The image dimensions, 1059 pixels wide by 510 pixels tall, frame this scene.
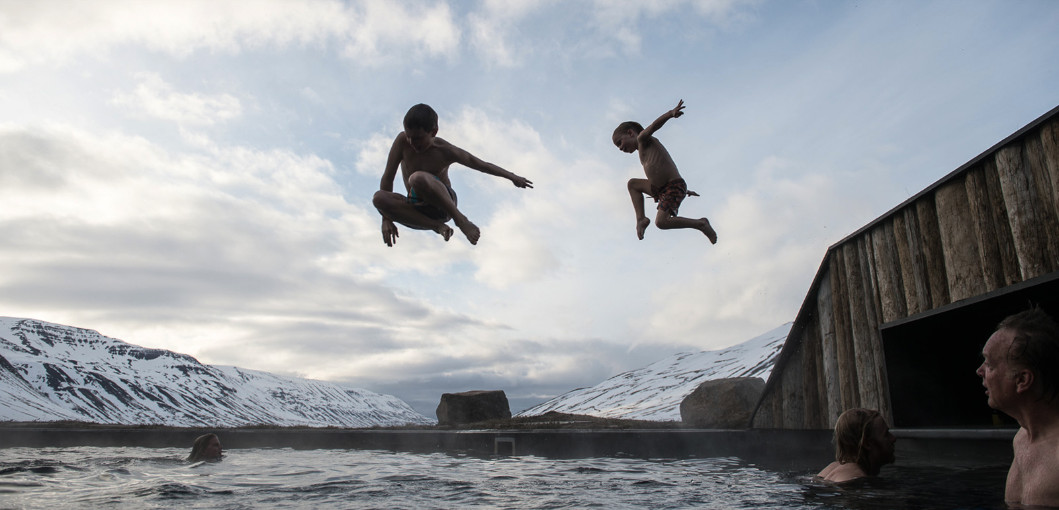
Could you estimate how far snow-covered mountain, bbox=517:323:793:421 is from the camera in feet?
297

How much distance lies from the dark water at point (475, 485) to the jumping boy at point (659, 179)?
2484mm

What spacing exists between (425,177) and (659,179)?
246cm

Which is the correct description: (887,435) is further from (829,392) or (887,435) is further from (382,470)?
(382,470)

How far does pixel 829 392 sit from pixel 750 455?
4.49 feet

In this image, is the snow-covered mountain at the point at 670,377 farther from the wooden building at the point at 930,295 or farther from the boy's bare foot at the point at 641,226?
the boy's bare foot at the point at 641,226

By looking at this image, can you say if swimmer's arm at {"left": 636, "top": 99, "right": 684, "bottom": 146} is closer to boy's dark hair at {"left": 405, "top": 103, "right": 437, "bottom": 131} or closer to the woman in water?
boy's dark hair at {"left": 405, "top": 103, "right": 437, "bottom": 131}

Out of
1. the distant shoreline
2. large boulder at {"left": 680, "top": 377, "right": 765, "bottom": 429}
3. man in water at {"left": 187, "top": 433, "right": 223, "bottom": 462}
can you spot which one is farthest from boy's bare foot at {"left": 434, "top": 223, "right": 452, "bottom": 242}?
large boulder at {"left": 680, "top": 377, "right": 765, "bottom": 429}

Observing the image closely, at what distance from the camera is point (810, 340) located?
320 inches

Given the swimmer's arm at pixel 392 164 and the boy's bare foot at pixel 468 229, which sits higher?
the swimmer's arm at pixel 392 164

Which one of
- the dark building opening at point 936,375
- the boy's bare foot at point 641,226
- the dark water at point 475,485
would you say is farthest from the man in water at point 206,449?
the dark building opening at point 936,375

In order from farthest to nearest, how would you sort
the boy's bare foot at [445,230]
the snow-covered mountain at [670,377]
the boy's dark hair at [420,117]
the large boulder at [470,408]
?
the snow-covered mountain at [670,377]
the large boulder at [470,408]
the boy's bare foot at [445,230]
the boy's dark hair at [420,117]

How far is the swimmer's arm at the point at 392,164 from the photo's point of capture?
19.2 ft

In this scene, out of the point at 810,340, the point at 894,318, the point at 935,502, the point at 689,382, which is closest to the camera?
the point at 935,502

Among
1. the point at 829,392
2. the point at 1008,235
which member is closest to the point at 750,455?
the point at 829,392
